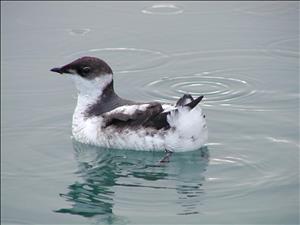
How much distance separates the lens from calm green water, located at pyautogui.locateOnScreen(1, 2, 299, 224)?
6816mm

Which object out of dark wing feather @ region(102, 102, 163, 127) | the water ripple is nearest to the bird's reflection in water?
dark wing feather @ region(102, 102, 163, 127)

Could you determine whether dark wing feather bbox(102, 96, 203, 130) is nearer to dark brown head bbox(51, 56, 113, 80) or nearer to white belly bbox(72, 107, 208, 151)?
white belly bbox(72, 107, 208, 151)

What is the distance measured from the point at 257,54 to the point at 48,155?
381 cm

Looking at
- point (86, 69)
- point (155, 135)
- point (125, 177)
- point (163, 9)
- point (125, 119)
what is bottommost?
point (125, 177)

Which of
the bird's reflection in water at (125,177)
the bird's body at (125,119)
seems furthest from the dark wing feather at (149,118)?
the bird's reflection in water at (125,177)

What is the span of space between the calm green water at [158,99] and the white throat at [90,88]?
377mm

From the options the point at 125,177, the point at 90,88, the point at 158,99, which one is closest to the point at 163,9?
the point at 158,99

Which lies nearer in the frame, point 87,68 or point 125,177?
point 125,177

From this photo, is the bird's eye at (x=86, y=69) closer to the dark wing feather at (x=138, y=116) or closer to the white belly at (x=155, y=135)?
the white belly at (x=155, y=135)

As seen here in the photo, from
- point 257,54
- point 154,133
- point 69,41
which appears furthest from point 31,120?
point 257,54

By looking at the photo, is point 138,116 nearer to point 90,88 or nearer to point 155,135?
point 155,135

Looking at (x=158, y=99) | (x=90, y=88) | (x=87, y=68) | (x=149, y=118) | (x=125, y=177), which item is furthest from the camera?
(x=158, y=99)

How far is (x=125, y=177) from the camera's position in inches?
291

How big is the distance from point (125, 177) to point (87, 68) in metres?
1.54
